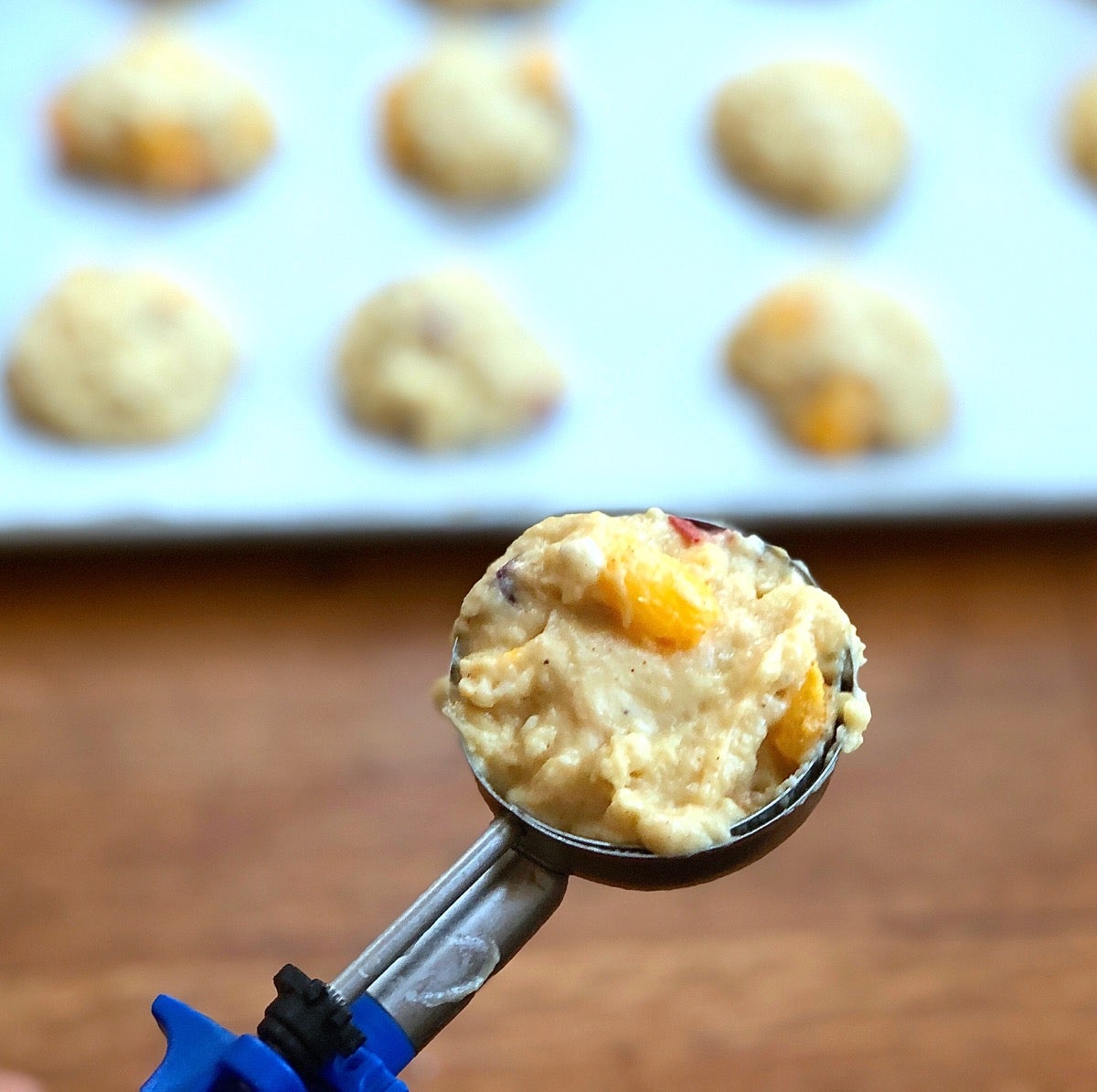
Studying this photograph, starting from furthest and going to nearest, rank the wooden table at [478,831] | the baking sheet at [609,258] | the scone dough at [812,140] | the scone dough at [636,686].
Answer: the scone dough at [812,140] → the baking sheet at [609,258] → the wooden table at [478,831] → the scone dough at [636,686]

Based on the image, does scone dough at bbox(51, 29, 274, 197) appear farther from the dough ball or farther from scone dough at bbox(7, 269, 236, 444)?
the dough ball

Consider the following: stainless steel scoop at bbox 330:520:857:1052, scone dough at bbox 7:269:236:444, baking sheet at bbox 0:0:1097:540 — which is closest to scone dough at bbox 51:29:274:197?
baking sheet at bbox 0:0:1097:540

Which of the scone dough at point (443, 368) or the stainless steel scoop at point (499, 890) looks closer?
the stainless steel scoop at point (499, 890)

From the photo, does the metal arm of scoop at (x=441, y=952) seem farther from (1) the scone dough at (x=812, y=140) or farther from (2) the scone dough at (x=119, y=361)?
(1) the scone dough at (x=812, y=140)

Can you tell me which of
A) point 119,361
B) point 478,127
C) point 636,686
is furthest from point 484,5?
point 636,686

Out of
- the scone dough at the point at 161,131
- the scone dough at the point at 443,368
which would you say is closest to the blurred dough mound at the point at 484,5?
the scone dough at the point at 161,131

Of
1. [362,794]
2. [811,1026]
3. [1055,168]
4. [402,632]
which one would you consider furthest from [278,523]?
[1055,168]

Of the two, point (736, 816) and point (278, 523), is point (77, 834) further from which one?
point (736, 816)
